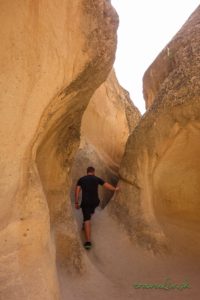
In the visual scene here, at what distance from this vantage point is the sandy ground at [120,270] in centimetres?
497

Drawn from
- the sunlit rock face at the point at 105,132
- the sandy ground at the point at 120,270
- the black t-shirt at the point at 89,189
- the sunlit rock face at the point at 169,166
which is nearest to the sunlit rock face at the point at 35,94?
the sandy ground at the point at 120,270

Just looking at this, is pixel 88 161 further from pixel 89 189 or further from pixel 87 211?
pixel 87 211

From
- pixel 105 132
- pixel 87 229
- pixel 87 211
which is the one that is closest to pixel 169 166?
pixel 87 211

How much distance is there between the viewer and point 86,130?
854 centimetres

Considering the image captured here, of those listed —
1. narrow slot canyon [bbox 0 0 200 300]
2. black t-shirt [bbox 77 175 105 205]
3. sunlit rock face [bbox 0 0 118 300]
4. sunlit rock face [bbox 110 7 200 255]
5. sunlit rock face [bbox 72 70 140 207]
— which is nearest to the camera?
sunlit rock face [bbox 0 0 118 300]

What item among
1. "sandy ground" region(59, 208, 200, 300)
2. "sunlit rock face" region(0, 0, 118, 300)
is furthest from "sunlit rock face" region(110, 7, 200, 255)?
"sunlit rock face" region(0, 0, 118, 300)

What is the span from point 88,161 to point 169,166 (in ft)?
5.63

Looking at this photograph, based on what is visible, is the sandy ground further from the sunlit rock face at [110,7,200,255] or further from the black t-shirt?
the black t-shirt

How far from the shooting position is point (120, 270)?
584 centimetres

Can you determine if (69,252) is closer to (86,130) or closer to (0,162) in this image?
(0,162)

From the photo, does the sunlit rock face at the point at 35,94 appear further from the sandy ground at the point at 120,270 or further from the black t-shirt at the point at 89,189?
the black t-shirt at the point at 89,189

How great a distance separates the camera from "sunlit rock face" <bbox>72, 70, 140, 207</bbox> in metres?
7.78

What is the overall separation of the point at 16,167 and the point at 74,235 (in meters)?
2.13

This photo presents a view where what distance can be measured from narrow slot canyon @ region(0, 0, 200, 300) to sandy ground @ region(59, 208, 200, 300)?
0.06ft
